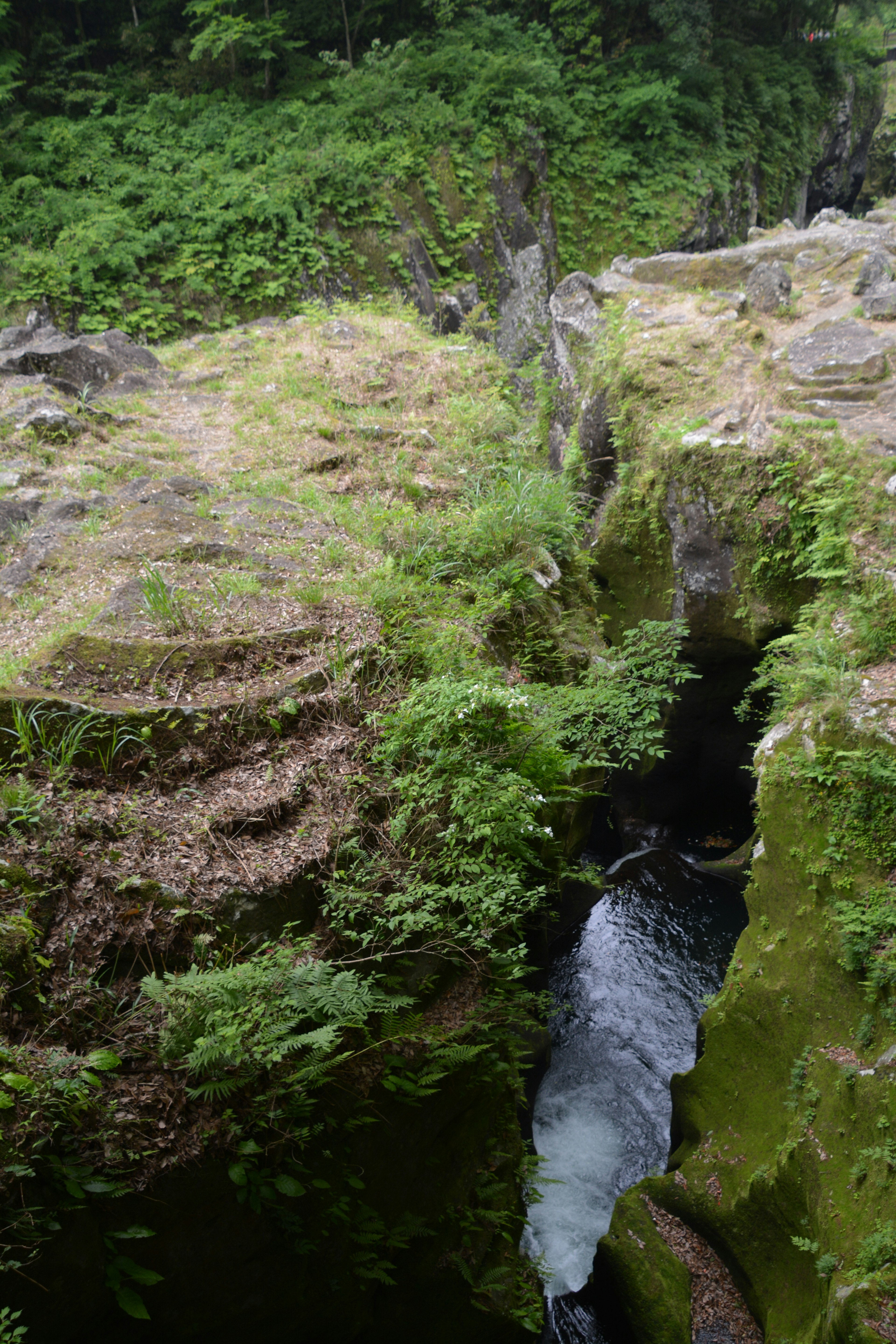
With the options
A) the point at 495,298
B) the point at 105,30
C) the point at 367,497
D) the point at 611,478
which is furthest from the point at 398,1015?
the point at 105,30

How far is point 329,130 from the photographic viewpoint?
15.1 meters

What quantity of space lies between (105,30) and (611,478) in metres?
16.6

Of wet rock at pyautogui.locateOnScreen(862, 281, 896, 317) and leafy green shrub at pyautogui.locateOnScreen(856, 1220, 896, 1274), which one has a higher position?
wet rock at pyautogui.locateOnScreen(862, 281, 896, 317)

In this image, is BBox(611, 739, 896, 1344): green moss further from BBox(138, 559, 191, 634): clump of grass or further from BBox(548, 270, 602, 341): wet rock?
BBox(548, 270, 602, 341): wet rock

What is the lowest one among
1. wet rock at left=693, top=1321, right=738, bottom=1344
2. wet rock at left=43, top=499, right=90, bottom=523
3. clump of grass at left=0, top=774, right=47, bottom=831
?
wet rock at left=693, top=1321, right=738, bottom=1344


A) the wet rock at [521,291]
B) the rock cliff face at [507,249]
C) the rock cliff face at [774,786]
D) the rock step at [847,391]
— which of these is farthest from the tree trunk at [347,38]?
the rock step at [847,391]

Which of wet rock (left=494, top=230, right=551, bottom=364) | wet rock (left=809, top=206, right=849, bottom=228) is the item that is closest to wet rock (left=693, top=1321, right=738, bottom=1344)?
wet rock (left=494, top=230, right=551, bottom=364)

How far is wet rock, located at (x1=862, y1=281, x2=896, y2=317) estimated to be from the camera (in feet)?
29.7

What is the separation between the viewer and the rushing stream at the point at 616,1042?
21.9ft

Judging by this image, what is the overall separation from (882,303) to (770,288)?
1.60m

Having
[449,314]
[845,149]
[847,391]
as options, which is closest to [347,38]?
[449,314]

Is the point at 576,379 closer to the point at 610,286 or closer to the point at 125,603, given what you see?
the point at 610,286

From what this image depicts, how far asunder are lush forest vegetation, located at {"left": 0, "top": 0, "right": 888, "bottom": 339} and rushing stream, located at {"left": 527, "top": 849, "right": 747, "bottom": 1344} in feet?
42.7

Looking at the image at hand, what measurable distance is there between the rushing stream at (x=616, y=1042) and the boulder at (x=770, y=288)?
27.2 feet
